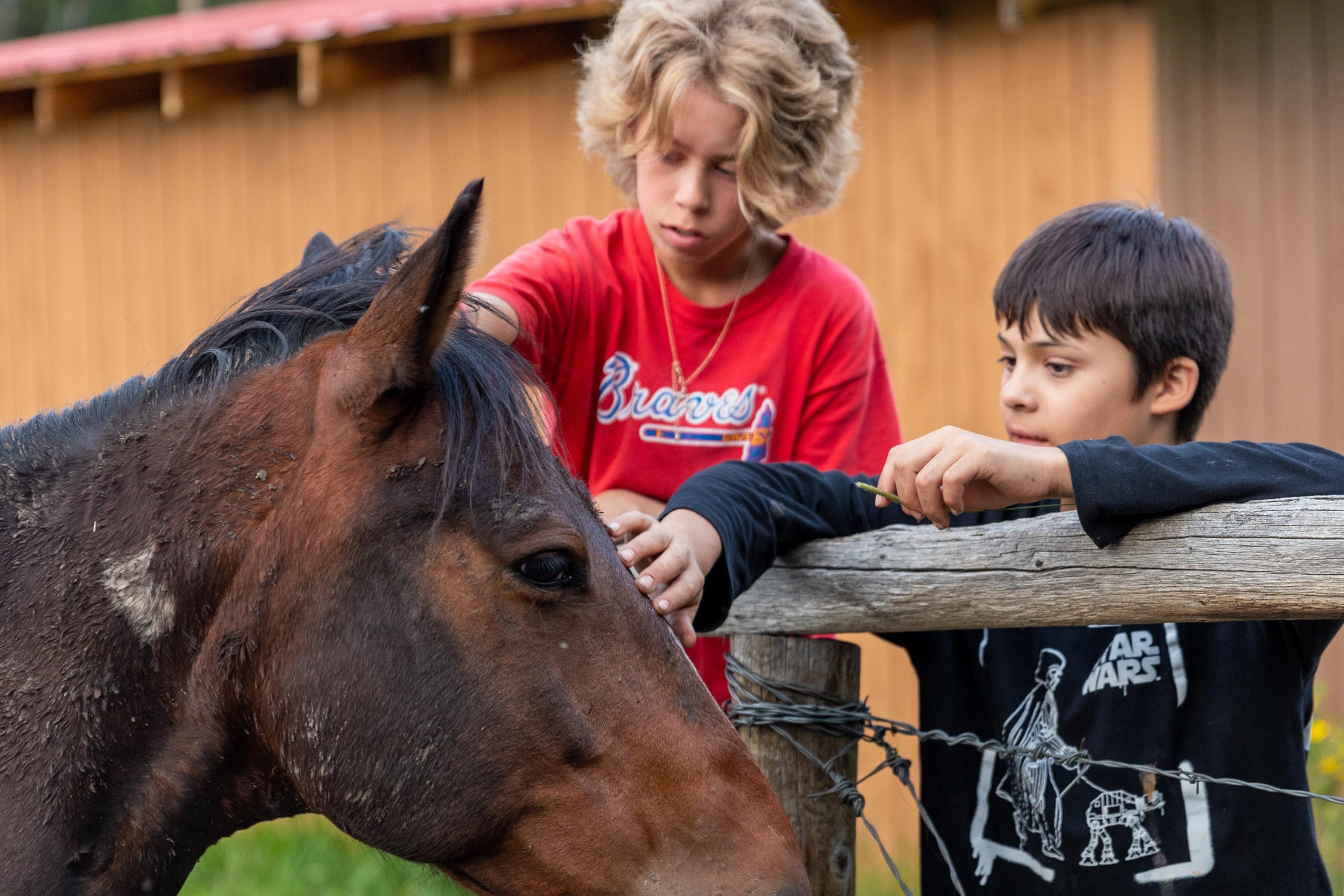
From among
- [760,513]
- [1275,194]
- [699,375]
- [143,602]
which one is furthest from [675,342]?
[1275,194]

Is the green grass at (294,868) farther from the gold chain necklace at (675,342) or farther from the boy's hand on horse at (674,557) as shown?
the boy's hand on horse at (674,557)

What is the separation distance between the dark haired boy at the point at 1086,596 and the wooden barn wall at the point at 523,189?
248cm

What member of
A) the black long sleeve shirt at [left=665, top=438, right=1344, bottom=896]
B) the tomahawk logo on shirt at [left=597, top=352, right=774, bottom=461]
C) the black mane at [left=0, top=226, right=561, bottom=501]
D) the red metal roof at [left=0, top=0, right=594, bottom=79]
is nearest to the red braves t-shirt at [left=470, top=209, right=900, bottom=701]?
the tomahawk logo on shirt at [left=597, top=352, right=774, bottom=461]

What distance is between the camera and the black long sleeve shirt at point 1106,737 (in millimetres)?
2008

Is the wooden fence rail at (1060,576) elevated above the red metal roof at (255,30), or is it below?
below

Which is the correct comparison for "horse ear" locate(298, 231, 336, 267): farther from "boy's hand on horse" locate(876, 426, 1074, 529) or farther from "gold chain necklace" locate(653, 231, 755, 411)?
"boy's hand on horse" locate(876, 426, 1074, 529)

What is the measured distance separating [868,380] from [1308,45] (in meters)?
3.63

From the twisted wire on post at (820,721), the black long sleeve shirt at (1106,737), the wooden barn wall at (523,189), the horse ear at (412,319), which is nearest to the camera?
the horse ear at (412,319)

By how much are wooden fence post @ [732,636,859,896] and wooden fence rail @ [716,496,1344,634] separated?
0.15 feet

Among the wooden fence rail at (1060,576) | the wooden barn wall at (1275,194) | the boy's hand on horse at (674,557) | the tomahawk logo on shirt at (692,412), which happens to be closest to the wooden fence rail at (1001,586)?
the wooden fence rail at (1060,576)

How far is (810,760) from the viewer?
214 centimetres

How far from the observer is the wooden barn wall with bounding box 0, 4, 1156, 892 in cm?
514

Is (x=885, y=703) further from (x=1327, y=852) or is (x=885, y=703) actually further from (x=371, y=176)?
(x=371, y=176)

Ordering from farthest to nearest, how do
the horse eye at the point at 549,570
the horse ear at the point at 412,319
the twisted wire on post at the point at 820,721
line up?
the twisted wire on post at the point at 820,721
the horse eye at the point at 549,570
the horse ear at the point at 412,319
